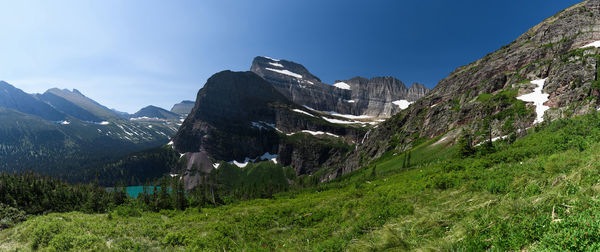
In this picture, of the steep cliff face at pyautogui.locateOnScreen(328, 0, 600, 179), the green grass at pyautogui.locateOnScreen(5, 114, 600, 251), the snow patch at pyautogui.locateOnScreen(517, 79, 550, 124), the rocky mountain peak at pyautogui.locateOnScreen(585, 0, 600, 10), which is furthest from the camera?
the rocky mountain peak at pyautogui.locateOnScreen(585, 0, 600, 10)

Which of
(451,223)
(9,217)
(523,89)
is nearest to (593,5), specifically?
(523,89)

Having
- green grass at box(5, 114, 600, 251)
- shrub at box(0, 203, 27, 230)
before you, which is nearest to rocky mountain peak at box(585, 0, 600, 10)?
green grass at box(5, 114, 600, 251)

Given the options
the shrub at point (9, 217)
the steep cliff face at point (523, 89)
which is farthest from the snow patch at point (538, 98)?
the shrub at point (9, 217)

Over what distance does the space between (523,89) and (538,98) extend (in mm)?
16017

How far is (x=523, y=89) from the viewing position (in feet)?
323

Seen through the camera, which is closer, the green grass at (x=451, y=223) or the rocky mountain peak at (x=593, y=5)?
the green grass at (x=451, y=223)

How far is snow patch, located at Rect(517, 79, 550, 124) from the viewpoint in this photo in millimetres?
74775

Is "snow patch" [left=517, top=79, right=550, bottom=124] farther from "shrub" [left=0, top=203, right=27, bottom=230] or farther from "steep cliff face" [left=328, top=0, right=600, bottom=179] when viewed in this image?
"shrub" [left=0, top=203, right=27, bottom=230]

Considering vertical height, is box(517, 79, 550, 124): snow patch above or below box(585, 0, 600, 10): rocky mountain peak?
below

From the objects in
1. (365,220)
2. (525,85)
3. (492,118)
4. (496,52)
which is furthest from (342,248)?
(496,52)

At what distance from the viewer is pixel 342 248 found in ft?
34.9

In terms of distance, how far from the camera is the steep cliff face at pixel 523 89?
75.6 m

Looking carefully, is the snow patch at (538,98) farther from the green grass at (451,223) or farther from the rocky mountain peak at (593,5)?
the rocky mountain peak at (593,5)

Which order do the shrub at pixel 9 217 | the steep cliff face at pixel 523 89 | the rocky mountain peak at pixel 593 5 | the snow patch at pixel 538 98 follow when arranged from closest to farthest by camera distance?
the shrub at pixel 9 217, the snow patch at pixel 538 98, the steep cliff face at pixel 523 89, the rocky mountain peak at pixel 593 5
